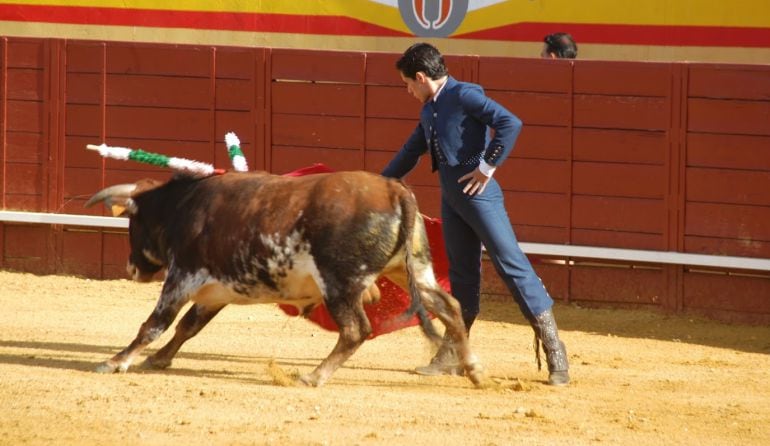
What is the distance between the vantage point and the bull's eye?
7156 millimetres

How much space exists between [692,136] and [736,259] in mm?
747

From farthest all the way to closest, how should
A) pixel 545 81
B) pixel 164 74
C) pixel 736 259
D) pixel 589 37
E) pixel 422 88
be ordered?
pixel 589 37 → pixel 164 74 → pixel 545 81 → pixel 736 259 → pixel 422 88

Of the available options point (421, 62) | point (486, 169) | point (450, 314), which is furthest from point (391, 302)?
point (421, 62)

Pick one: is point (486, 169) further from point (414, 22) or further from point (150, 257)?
point (414, 22)

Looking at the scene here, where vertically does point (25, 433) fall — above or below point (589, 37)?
below

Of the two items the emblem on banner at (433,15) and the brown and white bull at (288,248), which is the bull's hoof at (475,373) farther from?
the emblem on banner at (433,15)

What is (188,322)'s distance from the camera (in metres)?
7.00

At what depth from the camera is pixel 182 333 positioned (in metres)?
6.98

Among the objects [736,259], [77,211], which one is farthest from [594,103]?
[77,211]

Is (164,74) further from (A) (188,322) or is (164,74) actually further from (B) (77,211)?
(A) (188,322)

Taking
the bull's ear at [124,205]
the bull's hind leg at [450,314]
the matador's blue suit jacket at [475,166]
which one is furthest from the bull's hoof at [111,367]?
the matador's blue suit jacket at [475,166]

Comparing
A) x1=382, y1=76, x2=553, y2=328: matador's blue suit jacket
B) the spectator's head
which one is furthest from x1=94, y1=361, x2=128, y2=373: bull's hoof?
the spectator's head

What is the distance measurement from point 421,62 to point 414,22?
4.77m

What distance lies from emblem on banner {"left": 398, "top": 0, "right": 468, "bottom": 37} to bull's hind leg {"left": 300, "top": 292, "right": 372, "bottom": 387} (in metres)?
5.05
